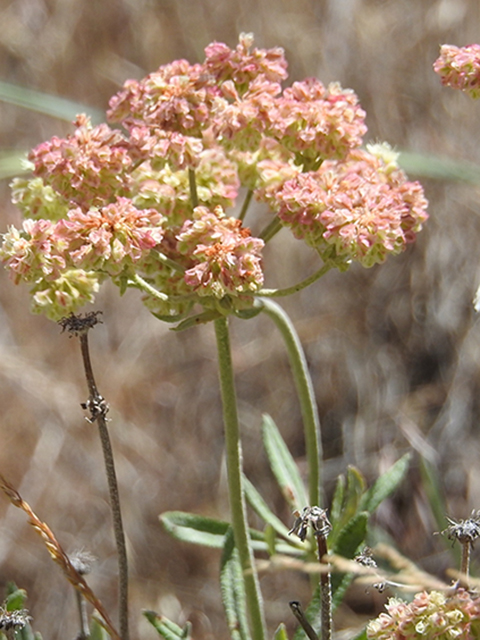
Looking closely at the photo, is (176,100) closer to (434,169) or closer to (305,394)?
(305,394)

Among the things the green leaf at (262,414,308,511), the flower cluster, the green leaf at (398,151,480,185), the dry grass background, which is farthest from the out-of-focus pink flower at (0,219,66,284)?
the dry grass background

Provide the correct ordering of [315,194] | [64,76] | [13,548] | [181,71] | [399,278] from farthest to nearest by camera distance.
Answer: [64,76], [399,278], [13,548], [181,71], [315,194]

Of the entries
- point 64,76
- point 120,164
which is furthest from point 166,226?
point 64,76

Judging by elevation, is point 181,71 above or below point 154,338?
below

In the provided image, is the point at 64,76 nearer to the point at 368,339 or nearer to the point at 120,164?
the point at 368,339

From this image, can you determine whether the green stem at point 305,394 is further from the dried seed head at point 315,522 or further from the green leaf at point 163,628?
the dried seed head at point 315,522

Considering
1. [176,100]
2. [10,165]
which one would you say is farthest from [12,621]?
[10,165]

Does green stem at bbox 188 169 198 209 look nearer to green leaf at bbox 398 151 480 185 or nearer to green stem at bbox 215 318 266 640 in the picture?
green stem at bbox 215 318 266 640
